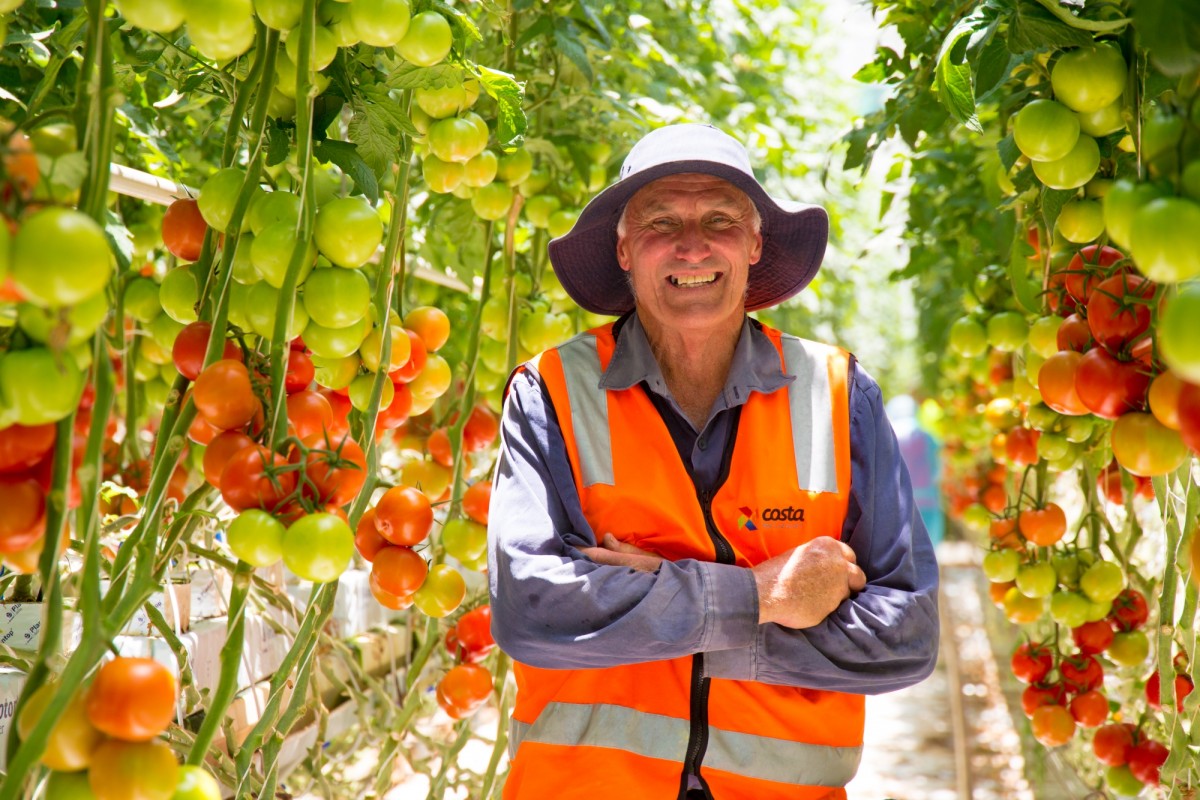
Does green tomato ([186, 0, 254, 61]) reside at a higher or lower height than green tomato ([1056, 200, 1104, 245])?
higher

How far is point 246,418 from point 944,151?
1735 mm

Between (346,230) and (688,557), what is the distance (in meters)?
0.69

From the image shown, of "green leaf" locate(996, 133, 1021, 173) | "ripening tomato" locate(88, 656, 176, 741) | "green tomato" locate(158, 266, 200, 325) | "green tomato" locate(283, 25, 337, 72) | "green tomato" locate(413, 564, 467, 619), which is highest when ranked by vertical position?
"green tomato" locate(283, 25, 337, 72)

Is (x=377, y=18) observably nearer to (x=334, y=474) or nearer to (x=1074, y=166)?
(x=334, y=474)

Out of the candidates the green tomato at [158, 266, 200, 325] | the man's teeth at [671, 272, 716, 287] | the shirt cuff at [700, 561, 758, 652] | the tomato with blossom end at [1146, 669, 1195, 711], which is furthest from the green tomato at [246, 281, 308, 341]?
the tomato with blossom end at [1146, 669, 1195, 711]

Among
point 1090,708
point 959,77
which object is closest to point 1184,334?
point 959,77

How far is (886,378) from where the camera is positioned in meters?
8.09

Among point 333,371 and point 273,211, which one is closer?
point 273,211

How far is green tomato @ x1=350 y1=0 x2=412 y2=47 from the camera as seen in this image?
2.85ft

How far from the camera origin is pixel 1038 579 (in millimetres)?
1696

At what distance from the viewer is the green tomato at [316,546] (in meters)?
0.78

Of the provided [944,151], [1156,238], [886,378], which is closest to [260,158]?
[1156,238]

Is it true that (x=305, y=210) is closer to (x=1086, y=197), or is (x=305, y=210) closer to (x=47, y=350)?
(x=47, y=350)

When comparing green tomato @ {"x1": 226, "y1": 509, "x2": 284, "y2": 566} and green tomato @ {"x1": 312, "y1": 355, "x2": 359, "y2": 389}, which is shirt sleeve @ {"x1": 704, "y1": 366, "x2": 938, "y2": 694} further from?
green tomato @ {"x1": 226, "y1": 509, "x2": 284, "y2": 566}
